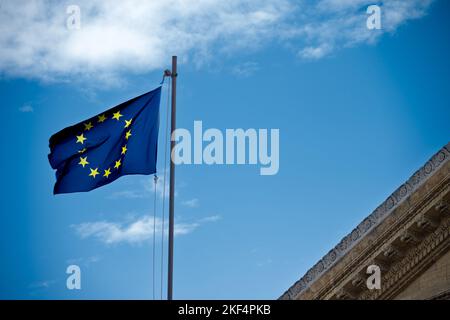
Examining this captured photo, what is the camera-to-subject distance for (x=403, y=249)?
23828 millimetres

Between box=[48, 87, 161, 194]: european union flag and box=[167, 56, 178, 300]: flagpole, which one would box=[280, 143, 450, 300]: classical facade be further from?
box=[48, 87, 161, 194]: european union flag

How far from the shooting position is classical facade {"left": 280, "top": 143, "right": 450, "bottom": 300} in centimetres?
2298

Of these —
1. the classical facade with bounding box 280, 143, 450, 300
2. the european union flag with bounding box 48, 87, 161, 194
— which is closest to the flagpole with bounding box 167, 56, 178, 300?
the european union flag with bounding box 48, 87, 161, 194

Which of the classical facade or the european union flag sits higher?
the european union flag

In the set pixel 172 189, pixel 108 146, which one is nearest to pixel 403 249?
pixel 172 189

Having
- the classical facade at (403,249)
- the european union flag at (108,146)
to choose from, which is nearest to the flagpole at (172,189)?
the european union flag at (108,146)

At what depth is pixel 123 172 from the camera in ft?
75.3

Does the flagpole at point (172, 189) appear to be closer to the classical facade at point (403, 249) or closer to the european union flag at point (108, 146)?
the european union flag at point (108, 146)

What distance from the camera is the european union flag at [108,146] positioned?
2302cm

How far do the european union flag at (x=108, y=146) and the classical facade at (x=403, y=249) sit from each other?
5754 millimetres

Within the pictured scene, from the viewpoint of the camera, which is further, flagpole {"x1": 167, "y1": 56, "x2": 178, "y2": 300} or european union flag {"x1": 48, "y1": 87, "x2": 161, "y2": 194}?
european union flag {"x1": 48, "y1": 87, "x2": 161, "y2": 194}

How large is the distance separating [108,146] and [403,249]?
783 centimetres

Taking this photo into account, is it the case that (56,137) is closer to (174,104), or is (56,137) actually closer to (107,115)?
(107,115)

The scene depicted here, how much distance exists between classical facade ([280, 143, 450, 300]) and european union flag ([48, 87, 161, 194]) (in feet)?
18.9
